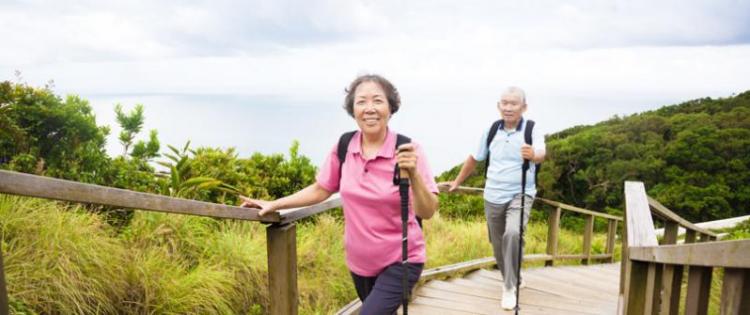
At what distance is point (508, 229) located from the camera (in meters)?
4.46

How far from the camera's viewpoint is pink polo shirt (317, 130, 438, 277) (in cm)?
245

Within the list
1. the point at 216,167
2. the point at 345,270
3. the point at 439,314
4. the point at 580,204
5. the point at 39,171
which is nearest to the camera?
the point at 439,314

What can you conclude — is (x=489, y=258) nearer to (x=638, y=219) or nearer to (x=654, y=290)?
(x=638, y=219)

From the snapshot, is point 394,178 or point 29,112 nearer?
point 394,178

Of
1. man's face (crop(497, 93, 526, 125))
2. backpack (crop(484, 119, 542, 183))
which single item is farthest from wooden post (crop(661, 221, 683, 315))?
man's face (crop(497, 93, 526, 125))

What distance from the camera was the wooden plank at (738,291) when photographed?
5.51 feet

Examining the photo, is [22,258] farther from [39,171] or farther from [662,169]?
[662,169]

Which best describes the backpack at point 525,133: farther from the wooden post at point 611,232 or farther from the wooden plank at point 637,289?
the wooden post at point 611,232

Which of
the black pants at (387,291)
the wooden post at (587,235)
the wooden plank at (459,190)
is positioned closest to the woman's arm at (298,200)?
the black pants at (387,291)

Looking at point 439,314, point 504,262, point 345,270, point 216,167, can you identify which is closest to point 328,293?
point 345,270

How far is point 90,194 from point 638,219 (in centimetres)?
296

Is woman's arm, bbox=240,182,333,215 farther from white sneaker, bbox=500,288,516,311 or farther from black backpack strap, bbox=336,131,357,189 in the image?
white sneaker, bbox=500,288,516,311

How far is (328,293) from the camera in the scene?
15.6ft

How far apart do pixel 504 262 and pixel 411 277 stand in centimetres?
228
